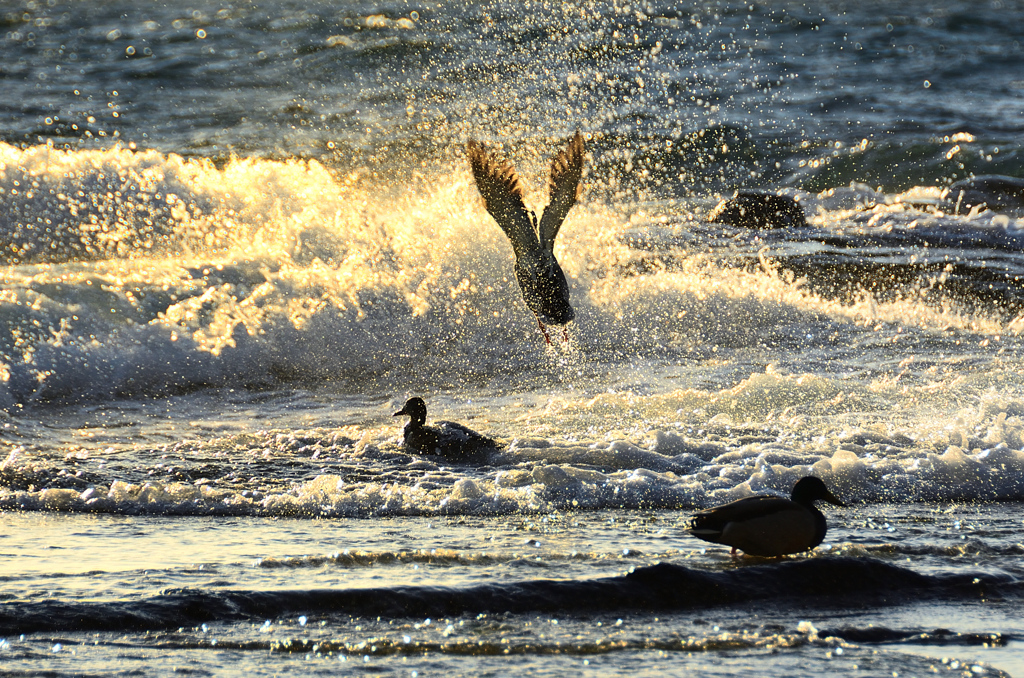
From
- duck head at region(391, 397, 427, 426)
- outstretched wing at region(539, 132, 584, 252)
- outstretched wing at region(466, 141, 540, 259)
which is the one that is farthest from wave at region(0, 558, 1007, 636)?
outstretched wing at region(466, 141, 540, 259)

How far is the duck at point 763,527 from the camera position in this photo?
4.42 m

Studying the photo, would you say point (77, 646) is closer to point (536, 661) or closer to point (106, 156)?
point (536, 661)

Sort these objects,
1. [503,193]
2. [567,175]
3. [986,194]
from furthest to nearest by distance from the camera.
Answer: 1. [986,194]
2. [503,193]
3. [567,175]

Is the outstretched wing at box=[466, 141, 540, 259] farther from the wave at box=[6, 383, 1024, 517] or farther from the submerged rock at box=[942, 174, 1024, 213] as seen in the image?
the submerged rock at box=[942, 174, 1024, 213]

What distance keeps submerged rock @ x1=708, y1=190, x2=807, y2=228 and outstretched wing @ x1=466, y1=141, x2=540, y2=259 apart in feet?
24.6

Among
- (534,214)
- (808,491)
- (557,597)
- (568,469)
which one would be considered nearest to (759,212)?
(534,214)

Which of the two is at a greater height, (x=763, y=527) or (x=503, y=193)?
(x=503, y=193)

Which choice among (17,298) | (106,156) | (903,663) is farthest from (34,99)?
(903,663)

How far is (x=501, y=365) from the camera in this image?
9484 millimetres

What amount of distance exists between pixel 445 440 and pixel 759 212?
1028 centimetres

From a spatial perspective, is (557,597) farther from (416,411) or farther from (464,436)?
(416,411)

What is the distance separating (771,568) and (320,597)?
5.57ft

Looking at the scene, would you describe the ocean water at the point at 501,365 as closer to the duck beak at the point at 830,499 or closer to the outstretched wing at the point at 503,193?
the duck beak at the point at 830,499

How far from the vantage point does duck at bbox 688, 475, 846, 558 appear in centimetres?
442
